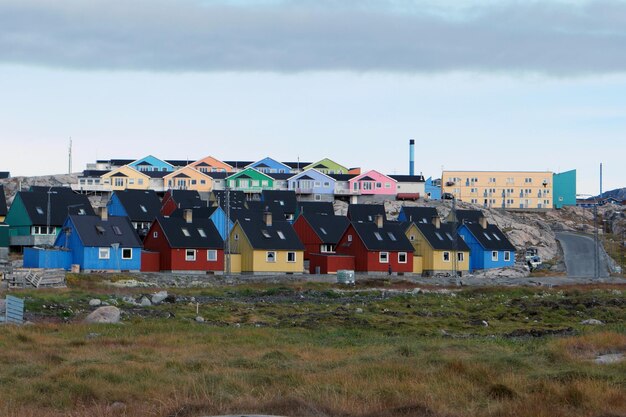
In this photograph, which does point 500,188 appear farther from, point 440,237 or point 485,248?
point 440,237

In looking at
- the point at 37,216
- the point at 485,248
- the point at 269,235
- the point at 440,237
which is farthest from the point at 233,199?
the point at 269,235

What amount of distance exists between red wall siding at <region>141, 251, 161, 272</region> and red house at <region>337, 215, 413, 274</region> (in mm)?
16739

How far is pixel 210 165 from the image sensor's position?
Answer: 472 feet

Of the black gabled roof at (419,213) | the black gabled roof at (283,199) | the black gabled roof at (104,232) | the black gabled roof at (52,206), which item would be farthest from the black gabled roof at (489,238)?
the black gabled roof at (52,206)

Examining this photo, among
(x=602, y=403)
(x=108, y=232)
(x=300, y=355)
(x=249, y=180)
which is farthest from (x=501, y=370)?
(x=249, y=180)

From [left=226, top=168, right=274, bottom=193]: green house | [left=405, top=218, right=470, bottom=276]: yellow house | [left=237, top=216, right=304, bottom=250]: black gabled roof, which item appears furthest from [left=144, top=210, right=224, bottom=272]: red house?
[left=226, top=168, right=274, bottom=193]: green house

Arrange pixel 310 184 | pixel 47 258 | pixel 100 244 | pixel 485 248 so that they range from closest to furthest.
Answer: pixel 47 258 → pixel 100 244 → pixel 485 248 → pixel 310 184

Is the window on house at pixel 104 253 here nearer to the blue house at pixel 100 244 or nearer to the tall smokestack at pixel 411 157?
the blue house at pixel 100 244

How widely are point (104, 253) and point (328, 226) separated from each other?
2448 centimetres

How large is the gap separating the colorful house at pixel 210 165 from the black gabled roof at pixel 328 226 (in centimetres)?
5333

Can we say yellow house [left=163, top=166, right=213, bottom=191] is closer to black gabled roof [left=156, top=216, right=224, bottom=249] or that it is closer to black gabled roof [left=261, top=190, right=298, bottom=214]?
black gabled roof [left=261, top=190, right=298, bottom=214]

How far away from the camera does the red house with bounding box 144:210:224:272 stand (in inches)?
2943

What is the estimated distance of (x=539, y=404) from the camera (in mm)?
16203

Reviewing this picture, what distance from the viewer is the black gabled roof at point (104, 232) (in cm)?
7138
